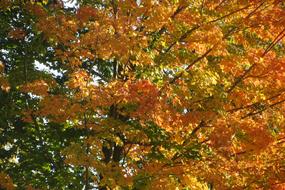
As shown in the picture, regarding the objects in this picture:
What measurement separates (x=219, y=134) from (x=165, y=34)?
263cm

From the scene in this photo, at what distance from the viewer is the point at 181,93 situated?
746 centimetres

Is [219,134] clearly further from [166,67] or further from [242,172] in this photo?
[166,67]

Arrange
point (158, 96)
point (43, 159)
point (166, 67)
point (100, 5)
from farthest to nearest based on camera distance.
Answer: point (100, 5) < point (43, 159) < point (166, 67) < point (158, 96)

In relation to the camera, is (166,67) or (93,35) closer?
(93,35)

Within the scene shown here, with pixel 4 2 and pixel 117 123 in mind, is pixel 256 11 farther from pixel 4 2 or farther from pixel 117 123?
pixel 4 2

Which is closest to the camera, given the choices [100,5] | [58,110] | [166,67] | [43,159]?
[58,110]

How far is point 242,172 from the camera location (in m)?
7.59

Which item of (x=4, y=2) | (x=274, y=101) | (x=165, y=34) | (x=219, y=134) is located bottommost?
(x=219, y=134)

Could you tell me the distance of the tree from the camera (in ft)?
23.6

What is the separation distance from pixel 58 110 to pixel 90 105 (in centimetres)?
81

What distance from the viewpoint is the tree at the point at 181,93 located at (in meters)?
7.20

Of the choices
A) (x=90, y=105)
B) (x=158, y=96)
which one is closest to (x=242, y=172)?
(x=158, y=96)

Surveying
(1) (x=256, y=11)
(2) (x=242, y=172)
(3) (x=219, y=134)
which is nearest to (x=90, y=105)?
(3) (x=219, y=134)

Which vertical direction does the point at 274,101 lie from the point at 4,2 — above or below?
below
